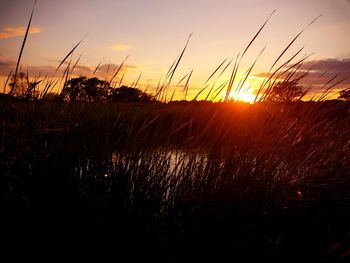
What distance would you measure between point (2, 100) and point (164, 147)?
4.22 feet

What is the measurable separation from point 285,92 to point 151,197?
5.60ft

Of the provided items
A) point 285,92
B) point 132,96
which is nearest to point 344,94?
point 285,92

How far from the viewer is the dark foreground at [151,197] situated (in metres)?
2.01

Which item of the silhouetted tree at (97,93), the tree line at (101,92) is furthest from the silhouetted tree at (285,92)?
the silhouetted tree at (97,93)

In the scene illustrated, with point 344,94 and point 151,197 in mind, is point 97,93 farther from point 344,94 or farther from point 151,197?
point 344,94

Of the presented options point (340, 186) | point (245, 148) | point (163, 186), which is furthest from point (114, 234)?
point (340, 186)

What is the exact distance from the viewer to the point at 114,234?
2.04 metres

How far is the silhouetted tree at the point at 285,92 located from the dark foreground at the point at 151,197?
169mm

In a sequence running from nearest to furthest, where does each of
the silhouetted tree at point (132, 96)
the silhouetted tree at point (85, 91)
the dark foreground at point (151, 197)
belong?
the dark foreground at point (151, 197) → the silhouetted tree at point (85, 91) → the silhouetted tree at point (132, 96)

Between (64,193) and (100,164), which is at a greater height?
(100,164)

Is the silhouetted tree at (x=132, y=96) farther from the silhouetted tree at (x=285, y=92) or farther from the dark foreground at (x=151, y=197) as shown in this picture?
the silhouetted tree at (x=285, y=92)

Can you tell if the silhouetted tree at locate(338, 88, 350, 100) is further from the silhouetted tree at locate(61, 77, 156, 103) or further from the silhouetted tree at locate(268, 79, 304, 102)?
the silhouetted tree at locate(61, 77, 156, 103)

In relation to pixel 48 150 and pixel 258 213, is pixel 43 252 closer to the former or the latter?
pixel 48 150

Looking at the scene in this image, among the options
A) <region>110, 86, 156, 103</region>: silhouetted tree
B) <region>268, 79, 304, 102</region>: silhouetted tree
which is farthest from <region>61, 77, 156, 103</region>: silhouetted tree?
<region>268, 79, 304, 102</region>: silhouetted tree
